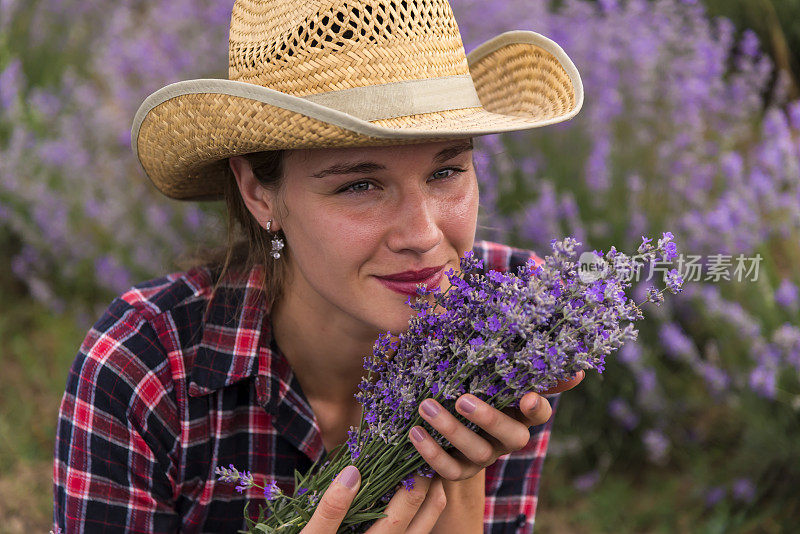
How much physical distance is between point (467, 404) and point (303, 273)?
667 mm

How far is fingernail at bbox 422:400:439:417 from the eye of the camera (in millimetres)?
1373

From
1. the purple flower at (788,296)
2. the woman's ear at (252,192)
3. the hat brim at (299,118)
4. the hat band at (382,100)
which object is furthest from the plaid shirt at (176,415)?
the purple flower at (788,296)

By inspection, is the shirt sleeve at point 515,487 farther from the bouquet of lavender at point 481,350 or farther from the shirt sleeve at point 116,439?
the shirt sleeve at point 116,439

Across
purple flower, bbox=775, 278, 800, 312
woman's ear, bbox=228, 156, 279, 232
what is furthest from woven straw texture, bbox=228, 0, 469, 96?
purple flower, bbox=775, 278, 800, 312

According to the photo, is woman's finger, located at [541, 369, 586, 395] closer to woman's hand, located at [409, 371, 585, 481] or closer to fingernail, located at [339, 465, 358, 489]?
woman's hand, located at [409, 371, 585, 481]

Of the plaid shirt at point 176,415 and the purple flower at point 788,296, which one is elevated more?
the plaid shirt at point 176,415

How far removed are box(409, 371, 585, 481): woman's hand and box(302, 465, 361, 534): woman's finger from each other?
15cm

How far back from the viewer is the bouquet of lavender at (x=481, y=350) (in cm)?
123

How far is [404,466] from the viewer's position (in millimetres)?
1480

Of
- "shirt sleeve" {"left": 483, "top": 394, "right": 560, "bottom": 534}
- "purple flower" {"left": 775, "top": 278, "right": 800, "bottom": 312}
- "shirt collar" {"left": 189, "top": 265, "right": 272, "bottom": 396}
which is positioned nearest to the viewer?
"shirt collar" {"left": 189, "top": 265, "right": 272, "bottom": 396}

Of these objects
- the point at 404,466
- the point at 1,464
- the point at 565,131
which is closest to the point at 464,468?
the point at 404,466

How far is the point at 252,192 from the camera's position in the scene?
1937mm

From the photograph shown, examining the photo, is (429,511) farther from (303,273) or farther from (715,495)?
(715,495)

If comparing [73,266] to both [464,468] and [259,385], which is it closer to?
[259,385]
